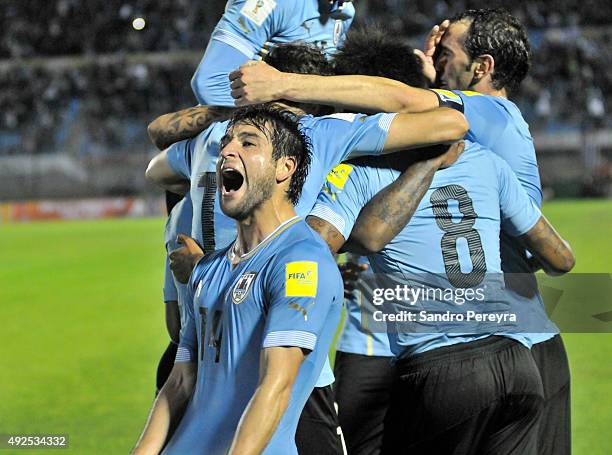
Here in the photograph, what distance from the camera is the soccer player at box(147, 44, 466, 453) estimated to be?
9.49 feet

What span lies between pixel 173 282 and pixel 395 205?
1.36 m

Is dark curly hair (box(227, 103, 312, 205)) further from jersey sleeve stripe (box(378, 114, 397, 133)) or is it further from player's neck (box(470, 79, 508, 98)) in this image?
player's neck (box(470, 79, 508, 98))

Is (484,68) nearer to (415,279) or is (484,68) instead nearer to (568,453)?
(415,279)

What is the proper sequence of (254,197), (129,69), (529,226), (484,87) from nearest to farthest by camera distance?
(254,197), (529,226), (484,87), (129,69)

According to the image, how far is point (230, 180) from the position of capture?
2645 millimetres

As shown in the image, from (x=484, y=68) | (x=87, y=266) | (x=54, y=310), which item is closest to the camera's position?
(x=484, y=68)

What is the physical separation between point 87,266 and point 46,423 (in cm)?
866

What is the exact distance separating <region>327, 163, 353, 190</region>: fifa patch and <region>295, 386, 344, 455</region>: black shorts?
0.64 meters

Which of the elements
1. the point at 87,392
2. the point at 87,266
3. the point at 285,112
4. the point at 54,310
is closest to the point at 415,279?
the point at 285,112

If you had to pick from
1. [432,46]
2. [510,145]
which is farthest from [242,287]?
[432,46]

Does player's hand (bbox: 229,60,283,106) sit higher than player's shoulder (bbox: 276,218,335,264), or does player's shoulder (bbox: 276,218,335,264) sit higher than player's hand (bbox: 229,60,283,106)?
player's hand (bbox: 229,60,283,106)

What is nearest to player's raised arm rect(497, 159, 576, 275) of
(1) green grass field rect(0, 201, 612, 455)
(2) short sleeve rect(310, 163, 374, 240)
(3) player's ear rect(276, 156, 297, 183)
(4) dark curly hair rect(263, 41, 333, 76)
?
(2) short sleeve rect(310, 163, 374, 240)

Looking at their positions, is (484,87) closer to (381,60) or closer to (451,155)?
(381,60)

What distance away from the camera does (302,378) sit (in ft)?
8.34
